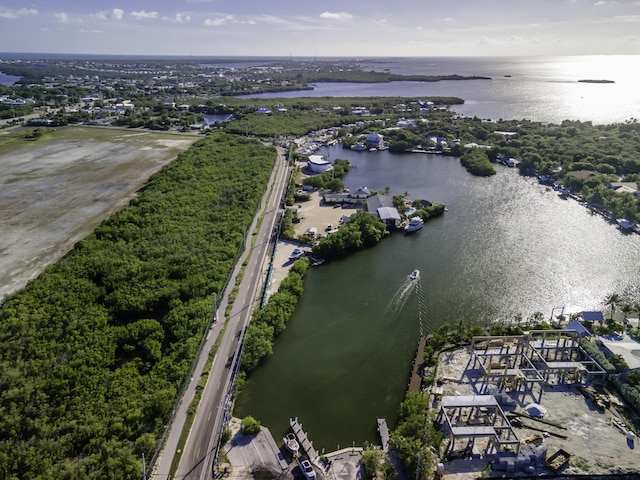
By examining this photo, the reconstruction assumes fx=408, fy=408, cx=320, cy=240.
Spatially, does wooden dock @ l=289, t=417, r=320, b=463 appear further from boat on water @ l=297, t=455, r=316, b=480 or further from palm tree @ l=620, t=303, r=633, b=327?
palm tree @ l=620, t=303, r=633, b=327

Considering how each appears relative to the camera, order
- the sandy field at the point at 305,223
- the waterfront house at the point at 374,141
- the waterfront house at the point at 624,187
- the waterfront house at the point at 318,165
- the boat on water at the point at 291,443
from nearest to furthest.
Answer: the boat on water at the point at 291,443, the sandy field at the point at 305,223, the waterfront house at the point at 624,187, the waterfront house at the point at 318,165, the waterfront house at the point at 374,141

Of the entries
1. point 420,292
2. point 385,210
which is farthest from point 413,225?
point 420,292

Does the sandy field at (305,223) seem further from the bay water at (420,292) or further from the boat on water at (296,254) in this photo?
the bay water at (420,292)

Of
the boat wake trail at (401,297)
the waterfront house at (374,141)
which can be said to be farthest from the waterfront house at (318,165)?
the boat wake trail at (401,297)

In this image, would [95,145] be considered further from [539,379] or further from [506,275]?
[539,379]

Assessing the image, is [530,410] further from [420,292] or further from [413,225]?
[413,225]

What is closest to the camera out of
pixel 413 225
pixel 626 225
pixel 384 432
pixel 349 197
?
pixel 384 432
